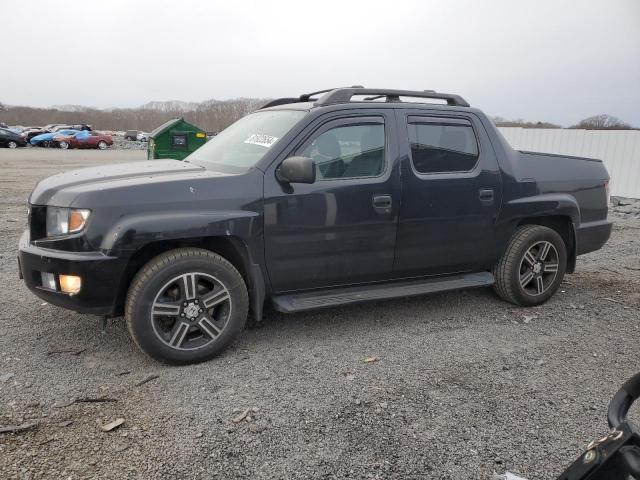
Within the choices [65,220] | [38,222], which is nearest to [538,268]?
[65,220]

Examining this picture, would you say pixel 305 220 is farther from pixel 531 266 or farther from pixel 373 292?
pixel 531 266

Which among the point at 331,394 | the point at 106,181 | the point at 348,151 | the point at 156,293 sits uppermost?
the point at 348,151

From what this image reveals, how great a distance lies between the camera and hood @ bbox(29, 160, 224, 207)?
10.8 feet

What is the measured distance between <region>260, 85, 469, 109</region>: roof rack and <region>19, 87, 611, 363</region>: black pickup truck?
0.02m

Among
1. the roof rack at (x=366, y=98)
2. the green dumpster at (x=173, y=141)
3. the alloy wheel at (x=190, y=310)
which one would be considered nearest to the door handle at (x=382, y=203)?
the roof rack at (x=366, y=98)

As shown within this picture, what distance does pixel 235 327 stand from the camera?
368cm

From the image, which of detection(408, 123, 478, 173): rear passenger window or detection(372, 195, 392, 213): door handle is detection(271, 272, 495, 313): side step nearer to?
detection(372, 195, 392, 213): door handle

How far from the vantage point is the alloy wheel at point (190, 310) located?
346cm

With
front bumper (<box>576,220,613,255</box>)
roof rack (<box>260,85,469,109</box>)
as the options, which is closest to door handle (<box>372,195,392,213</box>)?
roof rack (<box>260,85,469,109</box>)

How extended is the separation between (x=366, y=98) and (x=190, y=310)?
2361 mm

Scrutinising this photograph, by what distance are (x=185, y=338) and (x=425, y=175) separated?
228 cm

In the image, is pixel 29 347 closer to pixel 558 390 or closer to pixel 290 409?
pixel 290 409

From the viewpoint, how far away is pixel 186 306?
3.51m

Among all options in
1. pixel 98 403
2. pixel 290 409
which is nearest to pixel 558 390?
pixel 290 409
